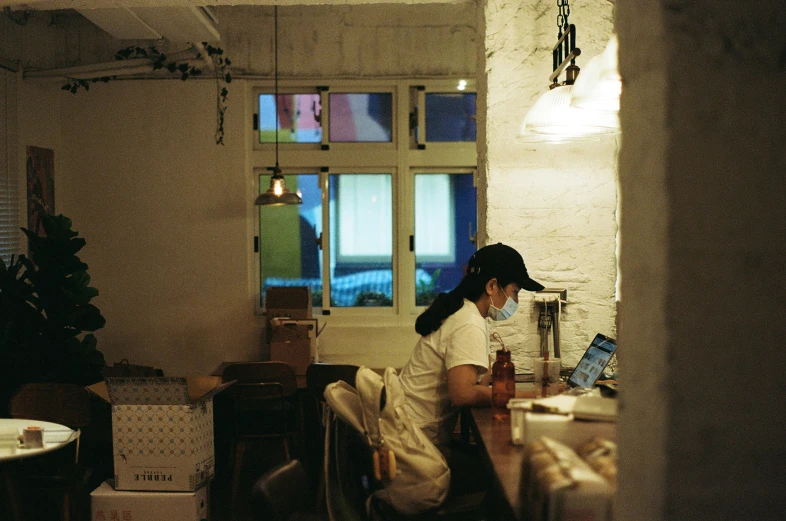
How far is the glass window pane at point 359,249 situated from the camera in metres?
6.11

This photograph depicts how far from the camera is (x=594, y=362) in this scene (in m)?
2.97

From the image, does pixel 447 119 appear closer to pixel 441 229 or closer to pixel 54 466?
pixel 441 229

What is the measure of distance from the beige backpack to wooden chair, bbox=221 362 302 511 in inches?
89.7

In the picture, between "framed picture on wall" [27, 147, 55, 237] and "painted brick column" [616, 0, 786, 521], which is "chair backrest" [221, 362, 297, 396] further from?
"painted brick column" [616, 0, 786, 521]

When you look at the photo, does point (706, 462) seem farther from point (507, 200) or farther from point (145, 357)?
point (145, 357)

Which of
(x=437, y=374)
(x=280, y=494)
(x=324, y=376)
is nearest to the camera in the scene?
(x=280, y=494)

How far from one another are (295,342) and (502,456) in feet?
11.2

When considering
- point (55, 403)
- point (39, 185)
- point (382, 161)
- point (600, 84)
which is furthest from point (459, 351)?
point (39, 185)

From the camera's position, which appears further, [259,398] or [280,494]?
[259,398]

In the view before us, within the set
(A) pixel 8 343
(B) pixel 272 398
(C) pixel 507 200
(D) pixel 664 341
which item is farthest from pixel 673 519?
(A) pixel 8 343

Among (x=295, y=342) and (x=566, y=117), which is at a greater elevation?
(x=566, y=117)

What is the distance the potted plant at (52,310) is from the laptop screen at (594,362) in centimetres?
301

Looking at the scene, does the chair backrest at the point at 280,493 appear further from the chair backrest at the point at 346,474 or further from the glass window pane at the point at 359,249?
the glass window pane at the point at 359,249

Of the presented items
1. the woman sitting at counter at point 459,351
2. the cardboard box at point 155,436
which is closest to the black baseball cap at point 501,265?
A: the woman sitting at counter at point 459,351
